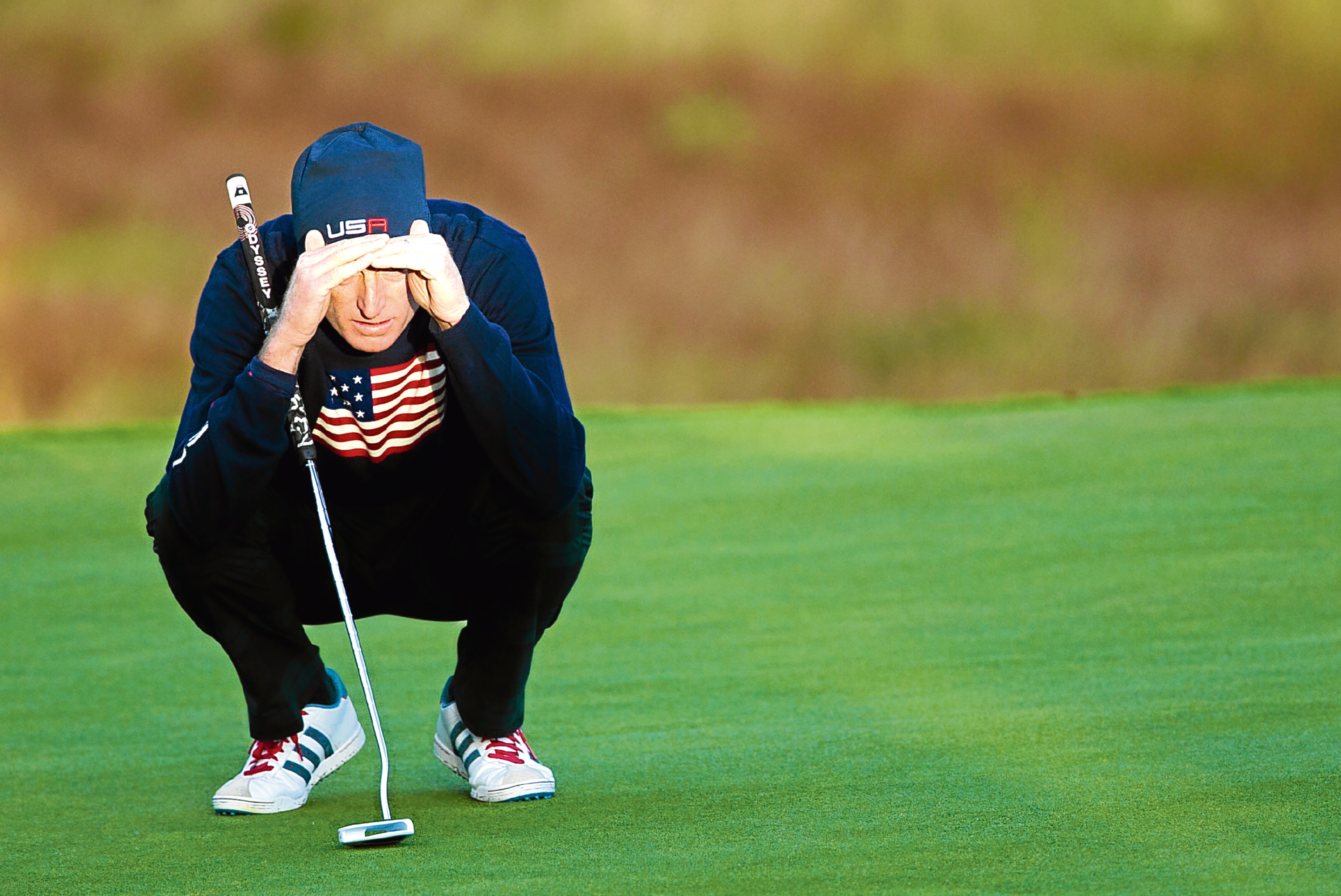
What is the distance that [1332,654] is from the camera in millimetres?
2709

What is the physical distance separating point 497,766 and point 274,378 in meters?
0.56

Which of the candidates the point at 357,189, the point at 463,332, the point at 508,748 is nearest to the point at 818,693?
the point at 508,748

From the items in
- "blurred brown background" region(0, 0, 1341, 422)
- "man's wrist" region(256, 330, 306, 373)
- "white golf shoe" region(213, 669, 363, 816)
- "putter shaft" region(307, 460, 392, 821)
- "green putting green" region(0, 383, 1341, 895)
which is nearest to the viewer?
"green putting green" region(0, 383, 1341, 895)

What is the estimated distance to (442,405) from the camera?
6.66ft

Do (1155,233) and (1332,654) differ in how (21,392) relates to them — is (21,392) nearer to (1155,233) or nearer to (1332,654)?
(1155,233)

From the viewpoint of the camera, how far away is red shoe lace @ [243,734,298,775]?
208 centimetres

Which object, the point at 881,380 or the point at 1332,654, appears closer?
the point at 1332,654

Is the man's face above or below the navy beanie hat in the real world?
below

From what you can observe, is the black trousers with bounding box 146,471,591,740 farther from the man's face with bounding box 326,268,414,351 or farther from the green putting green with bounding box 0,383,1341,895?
the man's face with bounding box 326,268,414,351

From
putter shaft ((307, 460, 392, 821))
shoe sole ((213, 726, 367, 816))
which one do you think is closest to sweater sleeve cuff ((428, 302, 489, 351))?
putter shaft ((307, 460, 392, 821))

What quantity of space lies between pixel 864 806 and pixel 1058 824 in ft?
0.73

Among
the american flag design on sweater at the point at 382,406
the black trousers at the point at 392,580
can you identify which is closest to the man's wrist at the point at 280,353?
the american flag design on sweater at the point at 382,406

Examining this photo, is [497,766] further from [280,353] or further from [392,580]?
[280,353]

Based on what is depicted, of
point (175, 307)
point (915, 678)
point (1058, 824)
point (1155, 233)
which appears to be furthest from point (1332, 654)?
point (175, 307)
